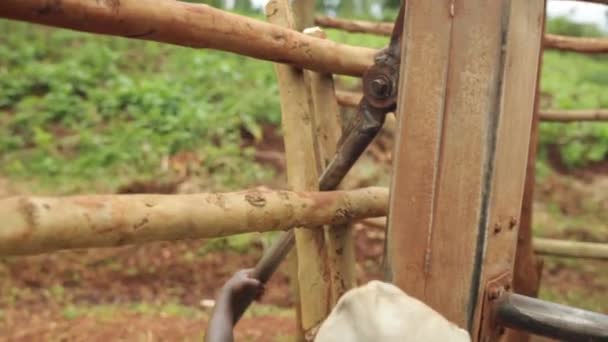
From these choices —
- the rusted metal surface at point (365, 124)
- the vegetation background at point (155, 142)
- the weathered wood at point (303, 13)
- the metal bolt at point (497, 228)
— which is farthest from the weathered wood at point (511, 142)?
the vegetation background at point (155, 142)

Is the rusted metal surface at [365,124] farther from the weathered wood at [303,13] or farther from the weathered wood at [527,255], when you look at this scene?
the weathered wood at [303,13]

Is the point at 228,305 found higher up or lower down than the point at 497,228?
lower down

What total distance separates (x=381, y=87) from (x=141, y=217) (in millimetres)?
502

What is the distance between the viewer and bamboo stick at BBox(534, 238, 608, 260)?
229 centimetres

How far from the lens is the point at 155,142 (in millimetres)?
4941

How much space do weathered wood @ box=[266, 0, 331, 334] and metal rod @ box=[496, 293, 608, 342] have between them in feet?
1.37

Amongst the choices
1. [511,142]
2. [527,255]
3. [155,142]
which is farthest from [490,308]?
[155,142]

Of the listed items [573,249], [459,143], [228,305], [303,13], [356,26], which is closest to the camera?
[459,143]

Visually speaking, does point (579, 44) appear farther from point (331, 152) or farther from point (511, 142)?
point (511, 142)

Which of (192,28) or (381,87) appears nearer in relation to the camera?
(192,28)

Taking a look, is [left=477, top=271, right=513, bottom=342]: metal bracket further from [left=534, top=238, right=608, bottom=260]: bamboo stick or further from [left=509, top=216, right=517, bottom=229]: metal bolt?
[left=534, top=238, right=608, bottom=260]: bamboo stick

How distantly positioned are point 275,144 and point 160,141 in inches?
33.8

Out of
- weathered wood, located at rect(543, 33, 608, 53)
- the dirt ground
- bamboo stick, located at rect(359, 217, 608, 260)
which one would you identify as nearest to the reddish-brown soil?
the dirt ground

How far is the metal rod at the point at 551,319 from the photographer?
0.84 m
